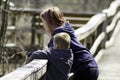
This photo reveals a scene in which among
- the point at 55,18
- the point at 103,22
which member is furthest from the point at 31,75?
the point at 103,22

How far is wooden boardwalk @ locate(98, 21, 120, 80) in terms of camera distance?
28.5 feet

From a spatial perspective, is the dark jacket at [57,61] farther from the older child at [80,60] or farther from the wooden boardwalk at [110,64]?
the wooden boardwalk at [110,64]

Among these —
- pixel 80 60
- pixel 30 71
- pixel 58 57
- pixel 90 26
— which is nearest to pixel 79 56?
pixel 80 60

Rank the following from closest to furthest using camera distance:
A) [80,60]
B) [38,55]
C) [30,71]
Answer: [30,71]
[38,55]
[80,60]

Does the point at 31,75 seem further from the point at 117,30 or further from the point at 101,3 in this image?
the point at 101,3

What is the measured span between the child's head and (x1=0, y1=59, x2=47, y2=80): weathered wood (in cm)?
19

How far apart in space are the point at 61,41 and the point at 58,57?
166 mm

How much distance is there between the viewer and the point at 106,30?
11.6 meters

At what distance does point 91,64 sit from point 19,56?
15.0 ft

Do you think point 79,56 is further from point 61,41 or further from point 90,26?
point 90,26

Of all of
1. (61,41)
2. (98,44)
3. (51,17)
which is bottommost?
(98,44)

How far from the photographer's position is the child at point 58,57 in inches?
176

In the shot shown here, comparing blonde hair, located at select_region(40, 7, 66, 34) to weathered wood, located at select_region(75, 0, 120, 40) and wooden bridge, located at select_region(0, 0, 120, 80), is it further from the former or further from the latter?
weathered wood, located at select_region(75, 0, 120, 40)

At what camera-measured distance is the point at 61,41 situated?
445 cm
